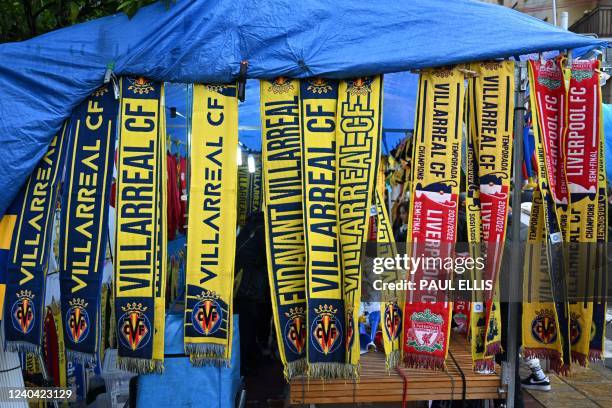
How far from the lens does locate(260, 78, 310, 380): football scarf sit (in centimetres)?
358

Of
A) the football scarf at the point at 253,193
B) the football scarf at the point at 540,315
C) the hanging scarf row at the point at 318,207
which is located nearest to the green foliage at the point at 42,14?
the hanging scarf row at the point at 318,207

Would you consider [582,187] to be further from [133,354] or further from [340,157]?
[133,354]

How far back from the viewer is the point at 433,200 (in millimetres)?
3545

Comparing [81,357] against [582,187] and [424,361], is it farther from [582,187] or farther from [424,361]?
[582,187]

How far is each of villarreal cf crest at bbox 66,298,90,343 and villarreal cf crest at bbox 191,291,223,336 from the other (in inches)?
28.8

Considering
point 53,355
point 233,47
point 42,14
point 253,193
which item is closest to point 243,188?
point 253,193

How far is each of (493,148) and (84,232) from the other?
2854 mm

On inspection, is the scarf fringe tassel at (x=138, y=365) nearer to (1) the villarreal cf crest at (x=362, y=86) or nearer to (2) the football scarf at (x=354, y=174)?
(2) the football scarf at (x=354, y=174)

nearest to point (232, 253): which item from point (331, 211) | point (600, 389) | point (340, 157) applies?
point (331, 211)

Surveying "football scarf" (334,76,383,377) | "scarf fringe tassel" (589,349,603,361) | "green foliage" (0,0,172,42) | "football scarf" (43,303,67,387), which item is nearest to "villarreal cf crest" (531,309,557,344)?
"scarf fringe tassel" (589,349,603,361)

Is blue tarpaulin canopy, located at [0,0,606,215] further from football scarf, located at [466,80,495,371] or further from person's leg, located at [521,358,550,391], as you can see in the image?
person's leg, located at [521,358,550,391]

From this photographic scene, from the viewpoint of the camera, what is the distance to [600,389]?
219 inches

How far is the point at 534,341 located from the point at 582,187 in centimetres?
114

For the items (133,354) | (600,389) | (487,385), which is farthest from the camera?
(600,389)
